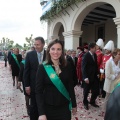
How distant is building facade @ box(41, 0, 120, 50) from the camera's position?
11.1 meters

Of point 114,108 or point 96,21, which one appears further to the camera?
point 96,21

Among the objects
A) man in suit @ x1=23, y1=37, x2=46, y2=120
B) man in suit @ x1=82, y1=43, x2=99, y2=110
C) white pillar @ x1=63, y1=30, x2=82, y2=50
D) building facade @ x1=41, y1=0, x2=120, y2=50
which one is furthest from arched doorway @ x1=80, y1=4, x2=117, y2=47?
man in suit @ x1=23, y1=37, x2=46, y2=120

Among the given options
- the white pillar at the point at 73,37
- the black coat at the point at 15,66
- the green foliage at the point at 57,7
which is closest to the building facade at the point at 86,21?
the white pillar at the point at 73,37

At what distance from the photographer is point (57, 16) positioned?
14.2m

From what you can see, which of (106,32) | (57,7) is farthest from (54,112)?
(106,32)

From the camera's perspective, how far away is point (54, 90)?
2.58 meters

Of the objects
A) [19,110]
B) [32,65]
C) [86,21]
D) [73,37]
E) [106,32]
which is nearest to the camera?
[32,65]

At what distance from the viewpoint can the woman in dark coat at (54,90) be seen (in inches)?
101

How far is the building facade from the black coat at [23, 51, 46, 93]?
5386 millimetres

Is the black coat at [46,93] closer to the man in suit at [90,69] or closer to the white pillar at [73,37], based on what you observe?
the man in suit at [90,69]

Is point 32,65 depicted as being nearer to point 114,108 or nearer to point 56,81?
point 56,81

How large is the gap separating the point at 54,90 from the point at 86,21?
1371cm

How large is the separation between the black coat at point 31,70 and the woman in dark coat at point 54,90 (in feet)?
4.45

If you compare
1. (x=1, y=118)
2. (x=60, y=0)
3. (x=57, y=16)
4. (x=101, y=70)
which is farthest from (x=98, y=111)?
(x=57, y=16)
